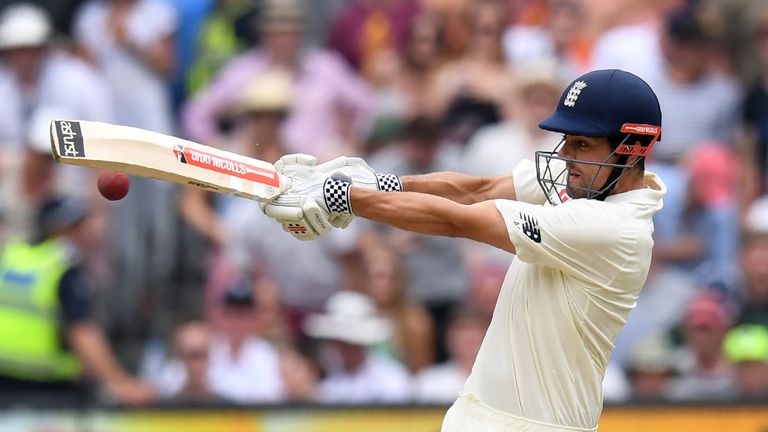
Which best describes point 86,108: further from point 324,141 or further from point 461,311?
point 461,311

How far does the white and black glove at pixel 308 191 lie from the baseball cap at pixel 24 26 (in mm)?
4864

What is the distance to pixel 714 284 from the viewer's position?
374 inches

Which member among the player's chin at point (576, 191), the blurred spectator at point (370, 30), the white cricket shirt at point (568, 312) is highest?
the blurred spectator at point (370, 30)

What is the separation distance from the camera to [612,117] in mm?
5484

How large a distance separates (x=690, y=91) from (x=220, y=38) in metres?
3.30

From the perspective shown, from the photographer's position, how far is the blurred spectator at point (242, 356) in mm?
9258

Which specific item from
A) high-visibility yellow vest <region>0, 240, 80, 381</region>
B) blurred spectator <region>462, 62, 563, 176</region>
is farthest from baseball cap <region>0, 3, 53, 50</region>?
blurred spectator <region>462, 62, 563, 176</region>

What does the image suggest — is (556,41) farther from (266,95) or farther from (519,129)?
(266,95)

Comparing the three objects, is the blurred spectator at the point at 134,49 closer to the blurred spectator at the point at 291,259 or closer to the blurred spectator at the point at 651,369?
the blurred spectator at the point at 291,259

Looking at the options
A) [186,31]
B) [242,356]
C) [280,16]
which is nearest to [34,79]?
[186,31]

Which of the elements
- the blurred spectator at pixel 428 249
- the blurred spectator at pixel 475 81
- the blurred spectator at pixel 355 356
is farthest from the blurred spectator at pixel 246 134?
the blurred spectator at pixel 475 81

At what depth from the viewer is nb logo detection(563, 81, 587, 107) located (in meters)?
5.56

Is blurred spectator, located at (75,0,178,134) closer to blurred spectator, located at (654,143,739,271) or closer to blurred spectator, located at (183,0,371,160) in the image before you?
blurred spectator, located at (183,0,371,160)

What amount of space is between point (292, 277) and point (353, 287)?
0.42 m
